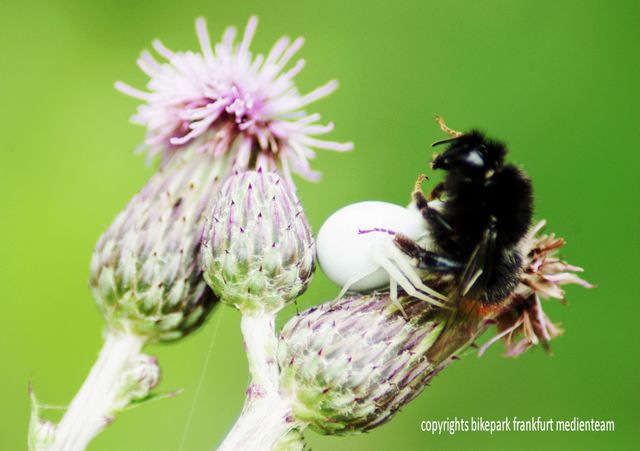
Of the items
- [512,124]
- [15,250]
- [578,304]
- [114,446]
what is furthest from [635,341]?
[15,250]

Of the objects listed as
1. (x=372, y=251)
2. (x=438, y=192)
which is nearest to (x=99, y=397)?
(x=372, y=251)

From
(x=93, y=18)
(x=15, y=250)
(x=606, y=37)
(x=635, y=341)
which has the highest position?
(x=93, y=18)

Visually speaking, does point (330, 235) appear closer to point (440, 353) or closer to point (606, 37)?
point (440, 353)

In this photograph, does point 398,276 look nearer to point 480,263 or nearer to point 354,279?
point 354,279

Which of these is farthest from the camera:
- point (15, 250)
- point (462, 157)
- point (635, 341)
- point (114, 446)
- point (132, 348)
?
point (635, 341)

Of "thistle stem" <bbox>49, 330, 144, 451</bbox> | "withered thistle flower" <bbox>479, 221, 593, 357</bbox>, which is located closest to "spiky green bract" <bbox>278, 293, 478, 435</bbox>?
"withered thistle flower" <bbox>479, 221, 593, 357</bbox>

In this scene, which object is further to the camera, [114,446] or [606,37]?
[606,37]
